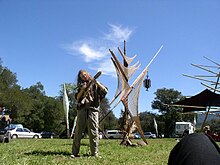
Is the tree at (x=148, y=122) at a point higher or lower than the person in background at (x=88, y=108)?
higher

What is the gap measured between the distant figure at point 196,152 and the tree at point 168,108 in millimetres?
71894

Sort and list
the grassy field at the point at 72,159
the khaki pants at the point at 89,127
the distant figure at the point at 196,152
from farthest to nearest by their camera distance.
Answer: the khaki pants at the point at 89,127 → the grassy field at the point at 72,159 → the distant figure at the point at 196,152

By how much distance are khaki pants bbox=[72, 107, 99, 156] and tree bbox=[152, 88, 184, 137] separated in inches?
2654

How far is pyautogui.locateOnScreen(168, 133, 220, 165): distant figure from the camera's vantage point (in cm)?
151

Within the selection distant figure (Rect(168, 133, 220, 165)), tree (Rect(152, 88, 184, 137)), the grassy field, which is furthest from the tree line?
distant figure (Rect(168, 133, 220, 165))

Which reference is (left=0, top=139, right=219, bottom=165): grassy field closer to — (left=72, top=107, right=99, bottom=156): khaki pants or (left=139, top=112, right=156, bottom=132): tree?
(left=72, top=107, right=99, bottom=156): khaki pants

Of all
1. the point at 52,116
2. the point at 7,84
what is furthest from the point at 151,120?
the point at 7,84

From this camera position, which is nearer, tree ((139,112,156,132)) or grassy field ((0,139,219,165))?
grassy field ((0,139,219,165))

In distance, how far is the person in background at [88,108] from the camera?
6281 millimetres

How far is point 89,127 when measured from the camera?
630 centimetres

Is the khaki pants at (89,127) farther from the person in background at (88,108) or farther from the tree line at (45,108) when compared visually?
the tree line at (45,108)

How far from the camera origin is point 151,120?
80.1 m

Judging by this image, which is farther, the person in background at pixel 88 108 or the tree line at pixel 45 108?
the tree line at pixel 45 108

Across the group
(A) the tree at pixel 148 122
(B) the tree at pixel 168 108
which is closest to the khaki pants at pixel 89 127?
(B) the tree at pixel 168 108
